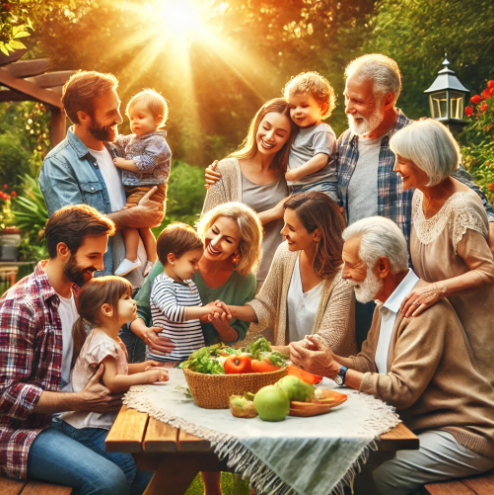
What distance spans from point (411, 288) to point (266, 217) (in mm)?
1513

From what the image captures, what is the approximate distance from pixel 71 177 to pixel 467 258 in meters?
2.46

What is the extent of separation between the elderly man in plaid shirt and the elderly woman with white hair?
26.9 inches

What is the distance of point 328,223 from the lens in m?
3.99

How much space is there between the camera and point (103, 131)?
14.8 ft

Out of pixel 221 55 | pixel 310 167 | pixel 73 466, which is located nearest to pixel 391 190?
pixel 310 167

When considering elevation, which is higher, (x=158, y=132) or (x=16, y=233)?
(x=158, y=132)

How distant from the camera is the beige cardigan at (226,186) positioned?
4.73m

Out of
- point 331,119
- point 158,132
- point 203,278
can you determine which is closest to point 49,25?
point 331,119

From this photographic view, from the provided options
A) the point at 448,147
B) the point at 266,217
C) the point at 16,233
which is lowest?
the point at 16,233

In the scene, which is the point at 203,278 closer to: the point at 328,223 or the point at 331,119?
the point at 328,223

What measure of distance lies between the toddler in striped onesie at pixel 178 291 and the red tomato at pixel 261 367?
100 cm

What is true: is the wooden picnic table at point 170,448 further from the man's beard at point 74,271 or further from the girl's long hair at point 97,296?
the man's beard at point 74,271

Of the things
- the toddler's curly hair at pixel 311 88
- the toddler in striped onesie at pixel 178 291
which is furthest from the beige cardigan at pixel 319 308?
the toddler's curly hair at pixel 311 88

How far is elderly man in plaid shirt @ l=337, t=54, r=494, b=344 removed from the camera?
166 inches
